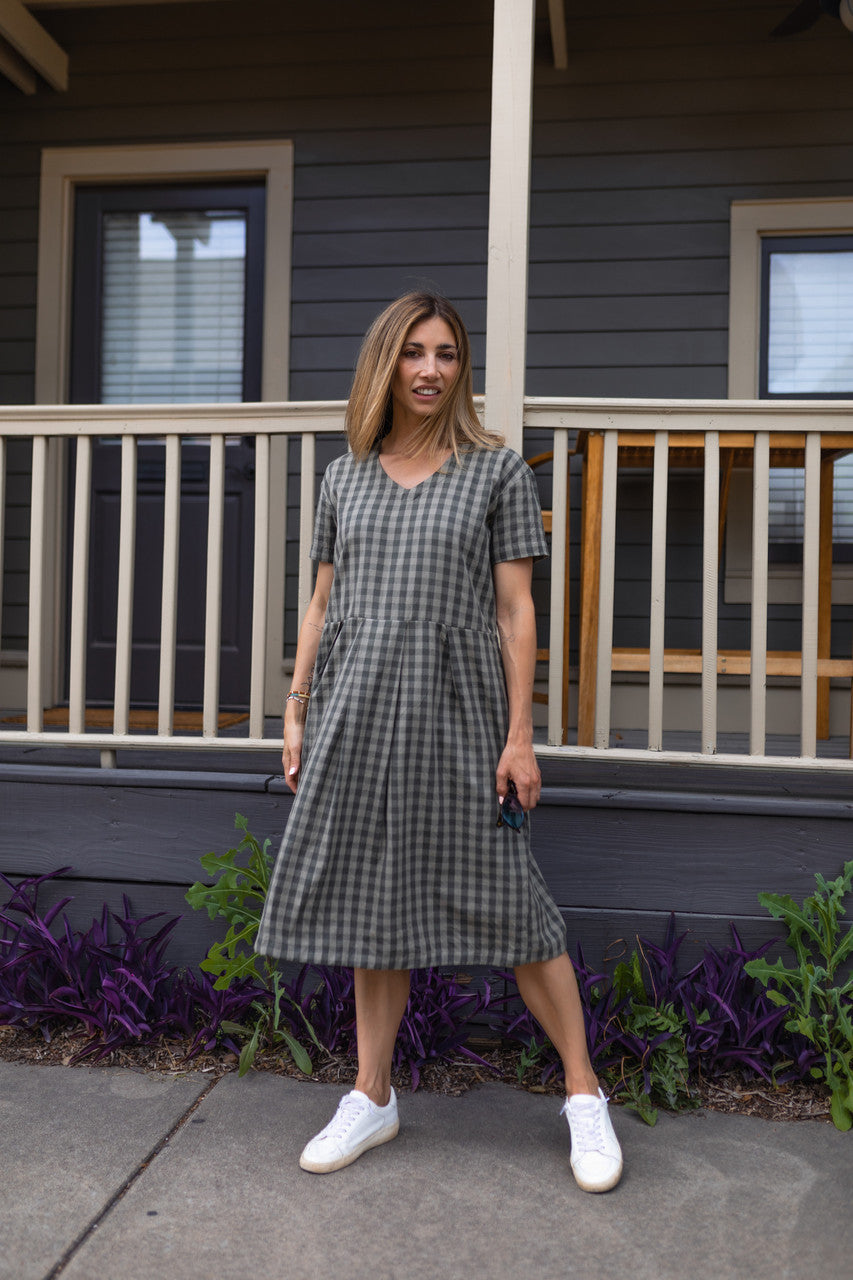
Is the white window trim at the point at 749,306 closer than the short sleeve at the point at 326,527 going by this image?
No

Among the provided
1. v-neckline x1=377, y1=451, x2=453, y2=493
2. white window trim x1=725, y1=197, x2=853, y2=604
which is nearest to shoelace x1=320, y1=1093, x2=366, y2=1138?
v-neckline x1=377, y1=451, x2=453, y2=493

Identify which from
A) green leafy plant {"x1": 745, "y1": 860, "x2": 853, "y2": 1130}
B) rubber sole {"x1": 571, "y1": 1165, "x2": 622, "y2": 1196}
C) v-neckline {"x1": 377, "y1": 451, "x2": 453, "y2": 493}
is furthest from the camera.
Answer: green leafy plant {"x1": 745, "y1": 860, "x2": 853, "y2": 1130}

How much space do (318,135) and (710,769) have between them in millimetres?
2981

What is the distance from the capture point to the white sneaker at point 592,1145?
176 centimetres

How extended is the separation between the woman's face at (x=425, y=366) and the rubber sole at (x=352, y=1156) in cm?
133

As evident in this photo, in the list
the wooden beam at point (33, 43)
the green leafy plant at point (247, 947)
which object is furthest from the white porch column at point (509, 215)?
the wooden beam at point (33, 43)

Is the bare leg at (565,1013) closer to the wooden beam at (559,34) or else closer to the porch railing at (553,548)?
the porch railing at (553,548)

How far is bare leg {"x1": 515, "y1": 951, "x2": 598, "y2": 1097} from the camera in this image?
6.06 feet

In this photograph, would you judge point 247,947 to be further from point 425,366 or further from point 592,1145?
point 425,366

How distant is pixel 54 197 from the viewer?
4.26 metres

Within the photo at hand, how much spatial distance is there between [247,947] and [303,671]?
0.81 m

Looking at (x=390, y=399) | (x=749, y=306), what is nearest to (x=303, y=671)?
(x=390, y=399)

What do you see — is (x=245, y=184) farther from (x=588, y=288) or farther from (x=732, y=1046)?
(x=732, y=1046)

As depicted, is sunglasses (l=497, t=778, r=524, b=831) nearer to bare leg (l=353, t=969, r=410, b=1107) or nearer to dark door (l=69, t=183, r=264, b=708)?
bare leg (l=353, t=969, r=410, b=1107)
